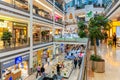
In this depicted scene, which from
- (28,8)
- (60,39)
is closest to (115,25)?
(60,39)

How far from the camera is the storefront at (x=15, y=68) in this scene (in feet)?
37.4

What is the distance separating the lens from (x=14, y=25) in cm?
1602

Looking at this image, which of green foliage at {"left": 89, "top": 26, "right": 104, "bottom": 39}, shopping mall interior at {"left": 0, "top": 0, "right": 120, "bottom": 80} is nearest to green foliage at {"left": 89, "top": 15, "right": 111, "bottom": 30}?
shopping mall interior at {"left": 0, "top": 0, "right": 120, "bottom": 80}

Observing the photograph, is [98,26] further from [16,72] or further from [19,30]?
[19,30]

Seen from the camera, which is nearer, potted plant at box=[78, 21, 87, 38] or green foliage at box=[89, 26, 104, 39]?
green foliage at box=[89, 26, 104, 39]

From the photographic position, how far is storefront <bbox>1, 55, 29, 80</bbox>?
11.4 m

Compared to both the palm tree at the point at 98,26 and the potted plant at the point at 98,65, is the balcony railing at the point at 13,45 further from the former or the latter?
the potted plant at the point at 98,65

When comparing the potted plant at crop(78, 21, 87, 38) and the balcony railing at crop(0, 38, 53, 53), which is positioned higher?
the potted plant at crop(78, 21, 87, 38)

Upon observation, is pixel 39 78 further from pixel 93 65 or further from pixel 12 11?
pixel 93 65

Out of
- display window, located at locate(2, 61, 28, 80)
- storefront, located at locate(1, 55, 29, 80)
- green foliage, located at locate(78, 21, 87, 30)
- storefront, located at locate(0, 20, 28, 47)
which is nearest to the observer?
green foliage, located at locate(78, 21, 87, 30)

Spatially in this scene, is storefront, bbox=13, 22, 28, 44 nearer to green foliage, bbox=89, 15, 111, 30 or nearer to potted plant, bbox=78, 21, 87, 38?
potted plant, bbox=78, 21, 87, 38

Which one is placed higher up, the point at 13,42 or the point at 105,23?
the point at 105,23

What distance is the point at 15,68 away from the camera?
13.9 m

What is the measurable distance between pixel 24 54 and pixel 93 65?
26.9 ft
